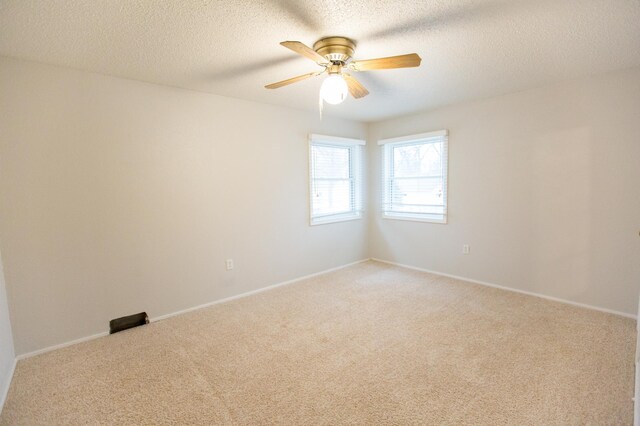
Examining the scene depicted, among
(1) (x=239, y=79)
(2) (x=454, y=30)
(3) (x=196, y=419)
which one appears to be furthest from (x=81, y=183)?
(2) (x=454, y=30)

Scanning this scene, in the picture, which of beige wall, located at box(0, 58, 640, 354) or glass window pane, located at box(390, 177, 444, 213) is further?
glass window pane, located at box(390, 177, 444, 213)

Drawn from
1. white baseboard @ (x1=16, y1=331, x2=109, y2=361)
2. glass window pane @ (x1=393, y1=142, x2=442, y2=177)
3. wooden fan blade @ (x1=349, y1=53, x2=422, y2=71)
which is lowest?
white baseboard @ (x1=16, y1=331, x2=109, y2=361)

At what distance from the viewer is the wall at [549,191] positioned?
2.84 m

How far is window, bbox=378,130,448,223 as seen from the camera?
166 inches

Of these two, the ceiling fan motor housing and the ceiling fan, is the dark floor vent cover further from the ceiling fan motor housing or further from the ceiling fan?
the ceiling fan motor housing

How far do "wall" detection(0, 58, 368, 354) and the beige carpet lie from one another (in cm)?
39

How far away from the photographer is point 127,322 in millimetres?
2818

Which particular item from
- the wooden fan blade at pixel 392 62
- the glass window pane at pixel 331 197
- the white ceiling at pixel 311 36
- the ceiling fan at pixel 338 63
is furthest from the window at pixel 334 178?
the wooden fan blade at pixel 392 62

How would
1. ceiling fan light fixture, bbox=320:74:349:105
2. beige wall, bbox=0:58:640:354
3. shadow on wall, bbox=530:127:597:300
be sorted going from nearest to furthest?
1. ceiling fan light fixture, bbox=320:74:349:105
2. beige wall, bbox=0:58:640:354
3. shadow on wall, bbox=530:127:597:300

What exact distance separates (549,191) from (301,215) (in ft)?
9.45

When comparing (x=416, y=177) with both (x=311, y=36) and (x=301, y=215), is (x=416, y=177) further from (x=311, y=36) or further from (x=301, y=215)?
(x=311, y=36)

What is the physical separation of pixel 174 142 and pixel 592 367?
391 centimetres

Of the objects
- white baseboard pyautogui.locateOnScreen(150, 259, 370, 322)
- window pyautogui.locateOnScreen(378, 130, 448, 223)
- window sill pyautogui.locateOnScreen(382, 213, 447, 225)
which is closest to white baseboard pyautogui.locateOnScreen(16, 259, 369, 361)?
white baseboard pyautogui.locateOnScreen(150, 259, 370, 322)

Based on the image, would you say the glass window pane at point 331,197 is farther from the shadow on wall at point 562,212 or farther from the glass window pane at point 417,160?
the shadow on wall at point 562,212
